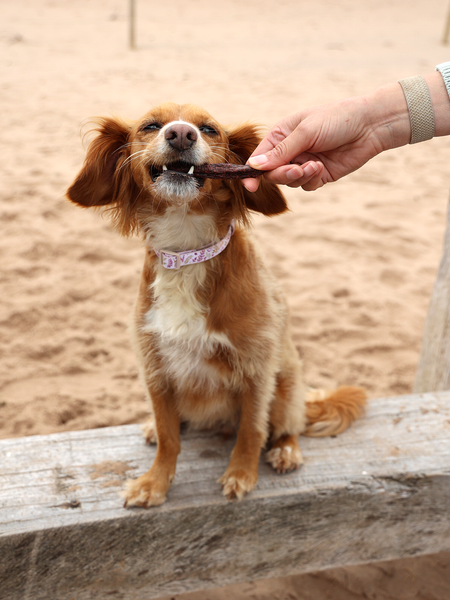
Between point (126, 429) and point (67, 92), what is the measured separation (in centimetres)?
746

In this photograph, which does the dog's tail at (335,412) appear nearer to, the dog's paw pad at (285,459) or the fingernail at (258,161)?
the dog's paw pad at (285,459)

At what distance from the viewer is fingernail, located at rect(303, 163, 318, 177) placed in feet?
6.11

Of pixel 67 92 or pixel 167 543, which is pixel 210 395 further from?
pixel 67 92

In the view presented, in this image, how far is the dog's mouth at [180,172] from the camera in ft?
6.33

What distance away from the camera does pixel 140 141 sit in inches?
81.8

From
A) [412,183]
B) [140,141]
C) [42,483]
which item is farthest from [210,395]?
[412,183]

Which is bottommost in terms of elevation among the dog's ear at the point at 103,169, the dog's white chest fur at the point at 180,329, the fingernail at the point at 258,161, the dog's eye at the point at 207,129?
the dog's white chest fur at the point at 180,329

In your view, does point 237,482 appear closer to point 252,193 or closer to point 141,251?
point 252,193

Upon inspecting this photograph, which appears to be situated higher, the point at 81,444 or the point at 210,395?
the point at 210,395

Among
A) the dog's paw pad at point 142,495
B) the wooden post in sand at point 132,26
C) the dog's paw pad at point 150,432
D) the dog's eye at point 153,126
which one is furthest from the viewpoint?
→ the wooden post in sand at point 132,26

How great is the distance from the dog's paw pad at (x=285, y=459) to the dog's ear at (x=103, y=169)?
1198 mm

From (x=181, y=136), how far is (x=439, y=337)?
5.90ft

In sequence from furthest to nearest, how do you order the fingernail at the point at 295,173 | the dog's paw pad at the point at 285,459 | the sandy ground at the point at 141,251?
the sandy ground at the point at 141,251, the dog's paw pad at the point at 285,459, the fingernail at the point at 295,173

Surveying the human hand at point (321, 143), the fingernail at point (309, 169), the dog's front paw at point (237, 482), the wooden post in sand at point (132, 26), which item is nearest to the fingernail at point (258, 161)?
the human hand at point (321, 143)
